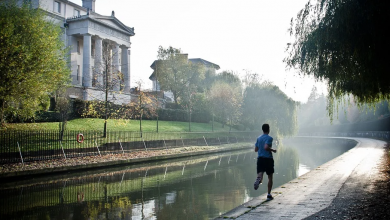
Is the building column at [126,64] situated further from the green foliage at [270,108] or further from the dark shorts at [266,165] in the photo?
the dark shorts at [266,165]

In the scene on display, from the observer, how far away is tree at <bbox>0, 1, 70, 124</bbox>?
19953 millimetres

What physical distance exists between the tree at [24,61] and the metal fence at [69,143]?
96.6 inches

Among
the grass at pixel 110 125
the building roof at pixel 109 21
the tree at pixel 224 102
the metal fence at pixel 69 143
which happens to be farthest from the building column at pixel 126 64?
the metal fence at pixel 69 143

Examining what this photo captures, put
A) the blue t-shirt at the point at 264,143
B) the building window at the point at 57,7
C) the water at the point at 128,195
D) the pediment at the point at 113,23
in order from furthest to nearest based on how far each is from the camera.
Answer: the pediment at the point at 113,23, the building window at the point at 57,7, the water at the point at 128,195, the blue t-shirt at the point at 264,143

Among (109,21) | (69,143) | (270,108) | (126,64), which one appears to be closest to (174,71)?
(126,64)

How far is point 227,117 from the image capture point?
51344 millimetres

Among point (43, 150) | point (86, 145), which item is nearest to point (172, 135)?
point (86, 145)

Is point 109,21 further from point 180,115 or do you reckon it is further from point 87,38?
point 180,115

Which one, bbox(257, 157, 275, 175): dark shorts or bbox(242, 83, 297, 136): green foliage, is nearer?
bbox(257, 157, 275, 175): dark shorts

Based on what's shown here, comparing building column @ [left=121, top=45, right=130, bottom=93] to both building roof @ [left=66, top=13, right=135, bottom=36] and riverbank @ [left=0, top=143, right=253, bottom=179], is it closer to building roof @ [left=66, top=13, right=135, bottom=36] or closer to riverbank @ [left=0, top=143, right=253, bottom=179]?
building roof @ [left=66, top=13, right=135, bottom=36]

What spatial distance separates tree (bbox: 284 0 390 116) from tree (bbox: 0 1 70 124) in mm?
16171

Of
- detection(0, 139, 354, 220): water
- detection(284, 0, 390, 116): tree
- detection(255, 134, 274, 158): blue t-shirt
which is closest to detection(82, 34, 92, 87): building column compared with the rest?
detection(0, 139, 354, 220): water

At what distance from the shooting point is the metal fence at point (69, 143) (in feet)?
61.8

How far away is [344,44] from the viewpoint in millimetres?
10719
